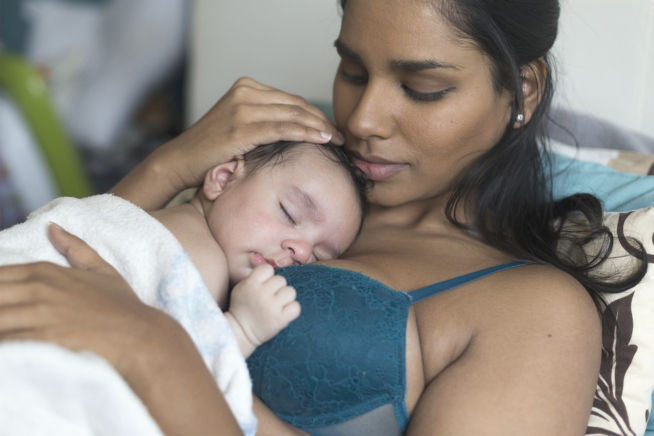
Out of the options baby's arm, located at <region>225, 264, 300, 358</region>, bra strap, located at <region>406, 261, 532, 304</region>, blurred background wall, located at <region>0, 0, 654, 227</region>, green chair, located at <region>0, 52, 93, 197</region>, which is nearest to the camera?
baby's arm, located at <region>225, 264, 300, 358</region>

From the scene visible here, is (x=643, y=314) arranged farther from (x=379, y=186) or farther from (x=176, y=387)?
(x=176, y=387)

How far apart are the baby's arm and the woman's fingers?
23cm

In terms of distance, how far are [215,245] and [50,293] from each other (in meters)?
0.48

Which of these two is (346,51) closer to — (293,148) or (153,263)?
(293,148)

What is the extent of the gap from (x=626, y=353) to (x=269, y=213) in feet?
2.52

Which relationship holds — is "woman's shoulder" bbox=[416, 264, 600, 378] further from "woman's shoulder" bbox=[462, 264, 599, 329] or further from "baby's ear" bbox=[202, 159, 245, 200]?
"baby's ear" bbox=[202, 159, 245, 200]

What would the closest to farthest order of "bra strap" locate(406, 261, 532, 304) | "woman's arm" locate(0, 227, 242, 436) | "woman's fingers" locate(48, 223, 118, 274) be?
"woman's arm" locate(0, 227, 242, 436) < "woman's fingers" locate(48, 223, 118, 274) < "bra strap" locate(406, 261, 532, 304)

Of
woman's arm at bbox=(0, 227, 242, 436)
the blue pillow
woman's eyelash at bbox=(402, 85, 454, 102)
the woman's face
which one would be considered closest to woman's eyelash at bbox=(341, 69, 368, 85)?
the woman's face

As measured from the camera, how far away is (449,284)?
1507 millimetres

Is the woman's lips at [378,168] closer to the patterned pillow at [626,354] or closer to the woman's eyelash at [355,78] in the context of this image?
the woman's eyelash at [355,78]

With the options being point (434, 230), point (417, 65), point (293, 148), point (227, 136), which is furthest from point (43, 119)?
point (417, 65)

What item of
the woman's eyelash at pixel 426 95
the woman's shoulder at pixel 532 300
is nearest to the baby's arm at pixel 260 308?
the woman's shoulder at pixel 532 300

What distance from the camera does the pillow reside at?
1.56m

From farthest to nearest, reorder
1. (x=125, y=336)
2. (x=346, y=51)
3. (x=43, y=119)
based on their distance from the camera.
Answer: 1. (x=43, y=119)
2. (x=346, y=51)
3. (x=125, y=336)
